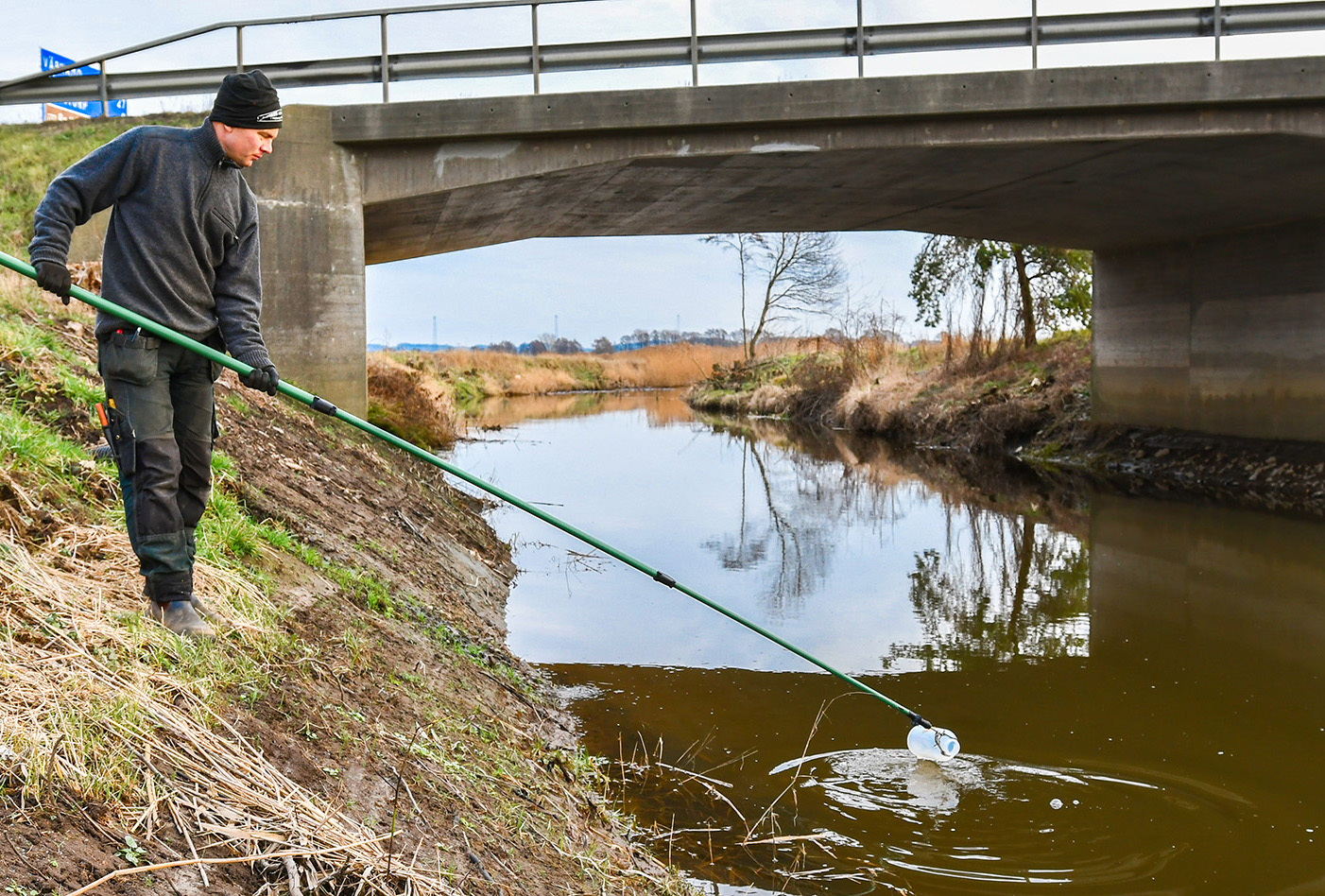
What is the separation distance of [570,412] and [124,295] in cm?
3006

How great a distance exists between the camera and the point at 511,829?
11.6 feet

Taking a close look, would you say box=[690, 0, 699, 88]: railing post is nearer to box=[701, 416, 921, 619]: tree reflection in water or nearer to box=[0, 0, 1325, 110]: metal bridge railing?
box=[0, 0, 1325, 110]: metal bridge railing

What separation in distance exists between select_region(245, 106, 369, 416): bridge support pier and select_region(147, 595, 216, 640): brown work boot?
8309 millimetres

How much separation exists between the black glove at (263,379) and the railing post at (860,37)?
9416mm

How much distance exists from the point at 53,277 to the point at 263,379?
70 centimetres

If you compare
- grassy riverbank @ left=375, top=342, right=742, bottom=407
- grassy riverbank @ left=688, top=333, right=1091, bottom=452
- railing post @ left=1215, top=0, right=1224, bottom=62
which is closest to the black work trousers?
railing post @ left=1215, top=0, right=1224, bottom=62

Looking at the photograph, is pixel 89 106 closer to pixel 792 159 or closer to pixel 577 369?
pixel 792 159

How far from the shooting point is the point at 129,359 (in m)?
3.49

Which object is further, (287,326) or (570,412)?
(570,412)

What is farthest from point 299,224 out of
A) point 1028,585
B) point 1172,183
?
point 1172,183

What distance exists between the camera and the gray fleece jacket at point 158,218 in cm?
351

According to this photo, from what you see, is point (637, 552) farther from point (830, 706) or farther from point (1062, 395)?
point (1062, 395)

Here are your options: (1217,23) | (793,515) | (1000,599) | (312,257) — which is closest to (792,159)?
(793,515)

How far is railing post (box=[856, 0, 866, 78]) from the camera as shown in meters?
11.6
